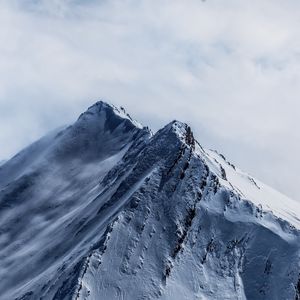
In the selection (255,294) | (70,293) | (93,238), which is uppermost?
(255,294)

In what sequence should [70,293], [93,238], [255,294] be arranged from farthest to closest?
[93,238]
[255,294]
[70,293]

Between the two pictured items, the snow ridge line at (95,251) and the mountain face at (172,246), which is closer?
the snow ridge line at (95,251)

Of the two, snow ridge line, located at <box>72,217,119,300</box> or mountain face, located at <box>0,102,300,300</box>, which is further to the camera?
mountain face, located at <box>0,102,300,300</box>

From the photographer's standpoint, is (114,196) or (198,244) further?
(114,196)

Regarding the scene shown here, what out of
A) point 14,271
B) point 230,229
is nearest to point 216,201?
point 230,229

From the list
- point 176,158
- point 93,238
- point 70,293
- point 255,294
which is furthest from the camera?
point 176,158

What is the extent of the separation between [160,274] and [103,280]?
45.0 ft

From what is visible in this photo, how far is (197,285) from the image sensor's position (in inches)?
6467

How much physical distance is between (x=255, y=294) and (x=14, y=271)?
71022 mm

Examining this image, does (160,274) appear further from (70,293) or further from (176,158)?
(176,158)

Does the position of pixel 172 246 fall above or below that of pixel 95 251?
above

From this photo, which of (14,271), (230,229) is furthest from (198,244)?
(14,271)

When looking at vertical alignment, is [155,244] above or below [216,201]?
below

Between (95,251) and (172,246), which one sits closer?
(95,251)
